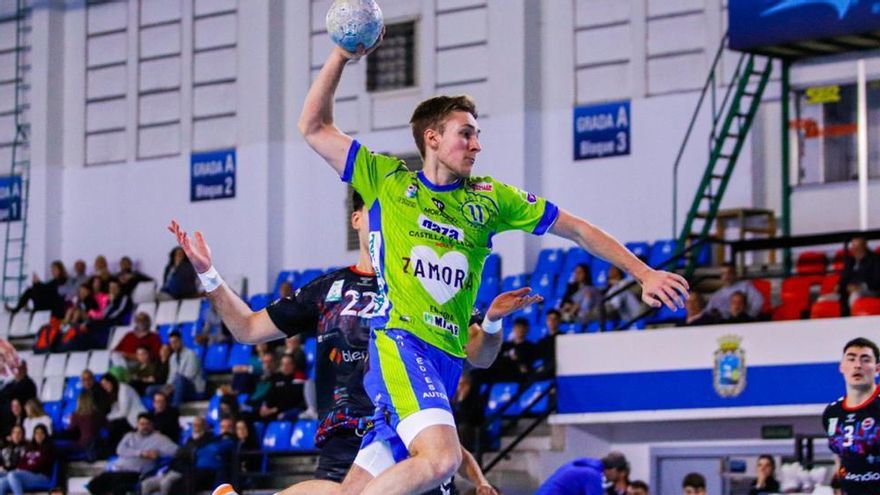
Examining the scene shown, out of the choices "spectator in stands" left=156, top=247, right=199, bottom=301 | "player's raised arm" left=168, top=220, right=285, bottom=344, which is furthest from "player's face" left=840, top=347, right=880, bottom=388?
"spectator in stands" left=156, top=247, right=199, bottom=301

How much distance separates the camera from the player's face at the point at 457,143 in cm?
773

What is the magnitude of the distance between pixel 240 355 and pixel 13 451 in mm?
3289

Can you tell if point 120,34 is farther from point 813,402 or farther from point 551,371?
point 813,402

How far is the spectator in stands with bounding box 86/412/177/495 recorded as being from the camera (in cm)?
2061

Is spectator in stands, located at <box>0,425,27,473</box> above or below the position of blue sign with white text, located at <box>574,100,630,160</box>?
below

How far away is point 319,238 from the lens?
84.4 ft

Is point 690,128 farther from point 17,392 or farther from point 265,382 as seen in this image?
point 17,392

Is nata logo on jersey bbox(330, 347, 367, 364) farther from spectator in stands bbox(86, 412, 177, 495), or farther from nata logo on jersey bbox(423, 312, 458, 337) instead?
spectator in stands bbox(86, 412, 177, 495)

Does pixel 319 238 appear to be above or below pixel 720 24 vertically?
below

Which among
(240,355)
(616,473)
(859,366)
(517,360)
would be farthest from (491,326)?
(240,355)

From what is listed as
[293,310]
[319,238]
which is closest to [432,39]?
[319,238]

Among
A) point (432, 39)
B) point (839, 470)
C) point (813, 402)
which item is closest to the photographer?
point (839, 470)

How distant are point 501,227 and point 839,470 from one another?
13.7ft

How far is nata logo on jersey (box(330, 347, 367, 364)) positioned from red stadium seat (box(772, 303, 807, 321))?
10121mm
